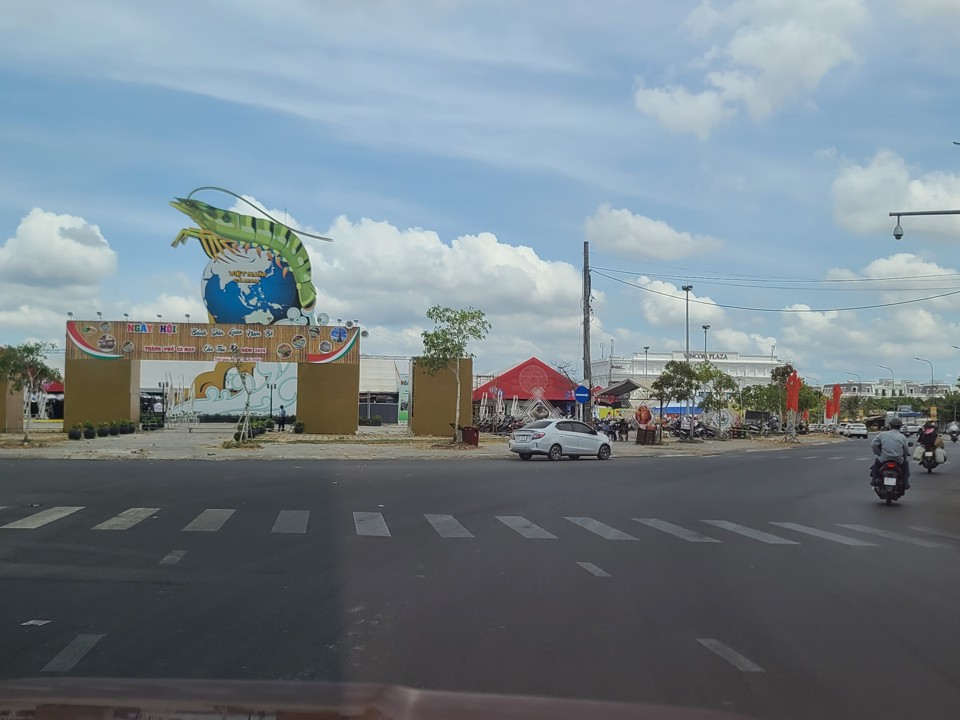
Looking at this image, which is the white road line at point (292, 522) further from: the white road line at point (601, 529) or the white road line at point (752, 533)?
the white road line at point (752, 533)

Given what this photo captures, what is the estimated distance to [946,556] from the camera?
39.7 feet

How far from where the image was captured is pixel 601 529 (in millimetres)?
14172

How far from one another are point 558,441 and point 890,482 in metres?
16.3

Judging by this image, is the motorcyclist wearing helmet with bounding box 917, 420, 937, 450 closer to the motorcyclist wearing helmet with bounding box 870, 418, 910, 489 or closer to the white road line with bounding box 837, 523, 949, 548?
the motorcyclist wearing helmet with bounding box 870, 418, 910, 489

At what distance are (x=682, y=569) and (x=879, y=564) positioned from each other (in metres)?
2.63

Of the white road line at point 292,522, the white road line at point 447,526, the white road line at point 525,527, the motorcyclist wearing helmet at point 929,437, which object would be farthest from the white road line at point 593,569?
the motorcyclist wearing helmet at point 929,437

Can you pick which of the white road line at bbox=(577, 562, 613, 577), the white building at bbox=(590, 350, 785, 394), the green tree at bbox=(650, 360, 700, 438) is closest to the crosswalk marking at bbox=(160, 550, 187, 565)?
the white road line at bbox=(577, 562, 613, 577)

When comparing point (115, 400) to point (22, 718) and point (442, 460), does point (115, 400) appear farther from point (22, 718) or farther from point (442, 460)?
point (22, 718)

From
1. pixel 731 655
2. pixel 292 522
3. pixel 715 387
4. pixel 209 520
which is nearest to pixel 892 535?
pixel 731 655

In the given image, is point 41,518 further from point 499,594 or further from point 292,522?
point 499,594

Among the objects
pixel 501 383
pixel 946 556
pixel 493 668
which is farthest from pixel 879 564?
pixel 501 383

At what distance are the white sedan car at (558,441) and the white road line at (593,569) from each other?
74.8 ft

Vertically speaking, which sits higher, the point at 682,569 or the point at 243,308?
the point at 243,308

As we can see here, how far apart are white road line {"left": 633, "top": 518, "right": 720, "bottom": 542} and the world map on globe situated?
124 ft
